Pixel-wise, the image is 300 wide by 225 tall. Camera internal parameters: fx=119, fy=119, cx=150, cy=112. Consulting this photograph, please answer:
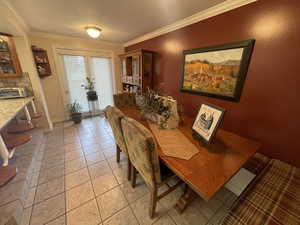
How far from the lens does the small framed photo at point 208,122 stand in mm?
1057

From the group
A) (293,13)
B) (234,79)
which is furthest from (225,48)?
(293,13)

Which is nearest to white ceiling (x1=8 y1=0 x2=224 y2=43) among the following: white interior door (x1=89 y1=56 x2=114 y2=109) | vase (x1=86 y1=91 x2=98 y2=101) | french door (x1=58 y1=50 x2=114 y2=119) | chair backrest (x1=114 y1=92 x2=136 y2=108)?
french door (x1=58 y1=50 x2=114 y2=119)

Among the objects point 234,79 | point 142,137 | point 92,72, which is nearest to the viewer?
point 142,137

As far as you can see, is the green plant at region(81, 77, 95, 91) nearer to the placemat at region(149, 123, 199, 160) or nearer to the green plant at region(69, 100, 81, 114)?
the green plant at region(69, 100, 81, 114)

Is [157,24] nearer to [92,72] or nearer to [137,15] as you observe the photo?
[137,15]

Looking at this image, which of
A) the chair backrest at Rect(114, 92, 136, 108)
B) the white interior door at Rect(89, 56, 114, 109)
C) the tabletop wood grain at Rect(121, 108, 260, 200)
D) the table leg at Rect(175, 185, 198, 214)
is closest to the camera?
the tabletop wood grain at Rect(121, 108, 260, 200)

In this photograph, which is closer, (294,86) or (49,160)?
(294,86)

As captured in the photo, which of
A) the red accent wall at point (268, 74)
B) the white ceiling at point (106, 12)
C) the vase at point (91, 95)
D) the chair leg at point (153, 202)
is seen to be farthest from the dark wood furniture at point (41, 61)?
the chair leg at point (153, 202)

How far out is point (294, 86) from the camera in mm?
1195

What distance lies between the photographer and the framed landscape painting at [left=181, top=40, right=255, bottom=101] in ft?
4.93

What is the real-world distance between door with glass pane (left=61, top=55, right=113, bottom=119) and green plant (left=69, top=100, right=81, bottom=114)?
127mm

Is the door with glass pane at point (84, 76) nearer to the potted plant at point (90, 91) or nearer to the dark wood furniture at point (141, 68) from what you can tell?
the potted plant at point (90, 91)

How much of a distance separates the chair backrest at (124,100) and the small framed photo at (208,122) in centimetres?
162

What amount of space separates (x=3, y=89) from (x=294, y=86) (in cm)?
432
